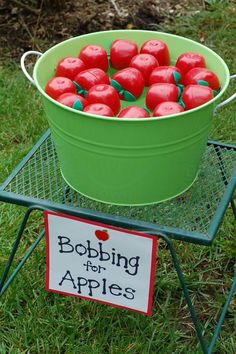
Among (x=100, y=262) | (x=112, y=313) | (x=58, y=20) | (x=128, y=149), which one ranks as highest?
(x=128, y=149)

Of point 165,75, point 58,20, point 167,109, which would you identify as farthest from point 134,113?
point 58,20

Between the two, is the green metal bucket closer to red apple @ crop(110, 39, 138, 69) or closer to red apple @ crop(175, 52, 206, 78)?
red apple @ crop(175, 52, 206, 78)

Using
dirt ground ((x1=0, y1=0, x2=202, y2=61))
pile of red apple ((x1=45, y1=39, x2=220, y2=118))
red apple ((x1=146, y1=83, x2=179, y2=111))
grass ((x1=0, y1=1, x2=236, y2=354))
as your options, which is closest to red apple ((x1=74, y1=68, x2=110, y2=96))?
pile of red apple ((x1=45, y1=39, x2=220, y2=118))

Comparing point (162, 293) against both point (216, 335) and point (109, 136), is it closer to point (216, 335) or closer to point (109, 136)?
point (216, 335)

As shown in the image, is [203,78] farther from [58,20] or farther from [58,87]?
[58,20]

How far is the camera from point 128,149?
109cm

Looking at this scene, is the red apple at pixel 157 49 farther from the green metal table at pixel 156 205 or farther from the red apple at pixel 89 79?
the green metal table at pixel 156 205

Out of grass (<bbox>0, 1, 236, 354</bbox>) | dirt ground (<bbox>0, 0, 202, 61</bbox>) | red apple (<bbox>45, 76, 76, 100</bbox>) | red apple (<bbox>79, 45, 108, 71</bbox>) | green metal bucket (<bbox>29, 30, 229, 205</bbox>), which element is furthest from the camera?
dirt ground (<bbox>0, 0, 202, 61</bbox>)

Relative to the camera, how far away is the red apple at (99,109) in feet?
3.63

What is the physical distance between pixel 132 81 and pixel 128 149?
0.71ft

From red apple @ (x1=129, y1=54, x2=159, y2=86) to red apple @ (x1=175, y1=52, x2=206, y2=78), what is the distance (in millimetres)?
56

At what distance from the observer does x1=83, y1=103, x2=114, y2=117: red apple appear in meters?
1.11

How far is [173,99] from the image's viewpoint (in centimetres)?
120

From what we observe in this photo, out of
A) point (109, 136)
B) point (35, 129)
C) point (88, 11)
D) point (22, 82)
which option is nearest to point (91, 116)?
point (109, 136)
